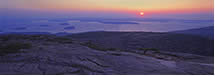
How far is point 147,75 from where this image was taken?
11.5 ft

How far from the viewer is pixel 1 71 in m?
3.44

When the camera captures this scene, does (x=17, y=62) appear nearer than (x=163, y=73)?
No

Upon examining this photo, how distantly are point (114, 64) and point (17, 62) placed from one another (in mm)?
2773

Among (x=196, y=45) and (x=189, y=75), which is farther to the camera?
(x=196, y=45)

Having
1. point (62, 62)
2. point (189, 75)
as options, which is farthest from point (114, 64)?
point (189, 75)

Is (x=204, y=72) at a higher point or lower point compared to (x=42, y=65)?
lower

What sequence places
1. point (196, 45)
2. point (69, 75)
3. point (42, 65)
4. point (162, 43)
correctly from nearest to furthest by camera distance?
point (69, 75) < point (42, 65) < point (196, 45) < point (162, 43)

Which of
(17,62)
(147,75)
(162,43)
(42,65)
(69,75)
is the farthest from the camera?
(162,43)

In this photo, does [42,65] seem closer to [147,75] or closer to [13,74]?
[13,74]

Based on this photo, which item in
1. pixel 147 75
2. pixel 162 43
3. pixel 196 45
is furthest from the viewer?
pixel 162 43

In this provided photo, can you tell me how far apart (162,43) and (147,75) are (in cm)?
788

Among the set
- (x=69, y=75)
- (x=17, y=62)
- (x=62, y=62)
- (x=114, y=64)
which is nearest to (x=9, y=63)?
(x=17, y=62)

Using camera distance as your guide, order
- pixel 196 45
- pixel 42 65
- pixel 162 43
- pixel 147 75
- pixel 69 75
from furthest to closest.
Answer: pixel 162 43 → pixel 196 45 → pixel 42 65 → pixel 147 75 → pixel 69 75

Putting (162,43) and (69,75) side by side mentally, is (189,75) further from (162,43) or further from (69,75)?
(162,43)
